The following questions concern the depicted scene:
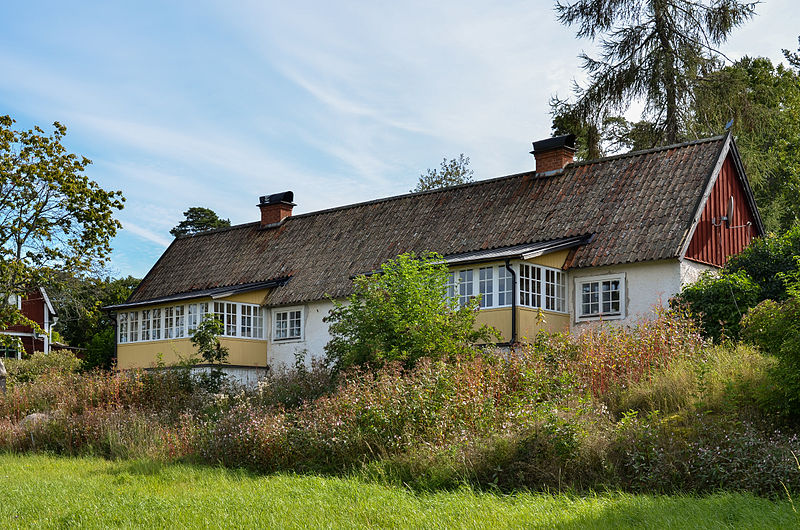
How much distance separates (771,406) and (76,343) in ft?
135

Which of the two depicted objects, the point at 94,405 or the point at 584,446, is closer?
the point at 584,446

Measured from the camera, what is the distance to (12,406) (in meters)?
19.8

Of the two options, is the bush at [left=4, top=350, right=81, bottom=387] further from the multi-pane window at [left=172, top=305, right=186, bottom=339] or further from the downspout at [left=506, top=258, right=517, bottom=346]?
the downspout at [left=506, top=258, right=517, bottom=346]

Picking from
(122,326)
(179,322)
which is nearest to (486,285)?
(179,322)

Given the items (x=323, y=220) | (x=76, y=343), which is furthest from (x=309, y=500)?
(x=76, y=343)

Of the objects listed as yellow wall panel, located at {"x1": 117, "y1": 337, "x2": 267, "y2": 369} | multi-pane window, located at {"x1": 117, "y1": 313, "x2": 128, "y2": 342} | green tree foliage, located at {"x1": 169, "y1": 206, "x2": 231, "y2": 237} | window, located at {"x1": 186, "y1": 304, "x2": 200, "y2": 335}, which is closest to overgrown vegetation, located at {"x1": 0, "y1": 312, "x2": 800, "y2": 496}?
yellow wall panel, located at {"x1": 117, "y1": 337, "x2": 267, "y2": 369}

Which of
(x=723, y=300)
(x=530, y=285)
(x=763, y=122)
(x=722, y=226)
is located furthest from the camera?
(x=763, y=122)

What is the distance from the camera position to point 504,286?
20156mm

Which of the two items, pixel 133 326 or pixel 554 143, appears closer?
pixel 554 143

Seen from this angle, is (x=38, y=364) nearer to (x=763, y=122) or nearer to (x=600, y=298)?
(x=600, y=298)

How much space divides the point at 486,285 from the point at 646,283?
146 inches

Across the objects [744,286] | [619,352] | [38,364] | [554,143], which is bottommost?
[38,364]

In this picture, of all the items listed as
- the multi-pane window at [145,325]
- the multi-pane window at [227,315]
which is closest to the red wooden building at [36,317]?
the multi-pane window at [145,325]

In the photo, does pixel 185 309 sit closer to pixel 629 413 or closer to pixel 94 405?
pixel 94 405
